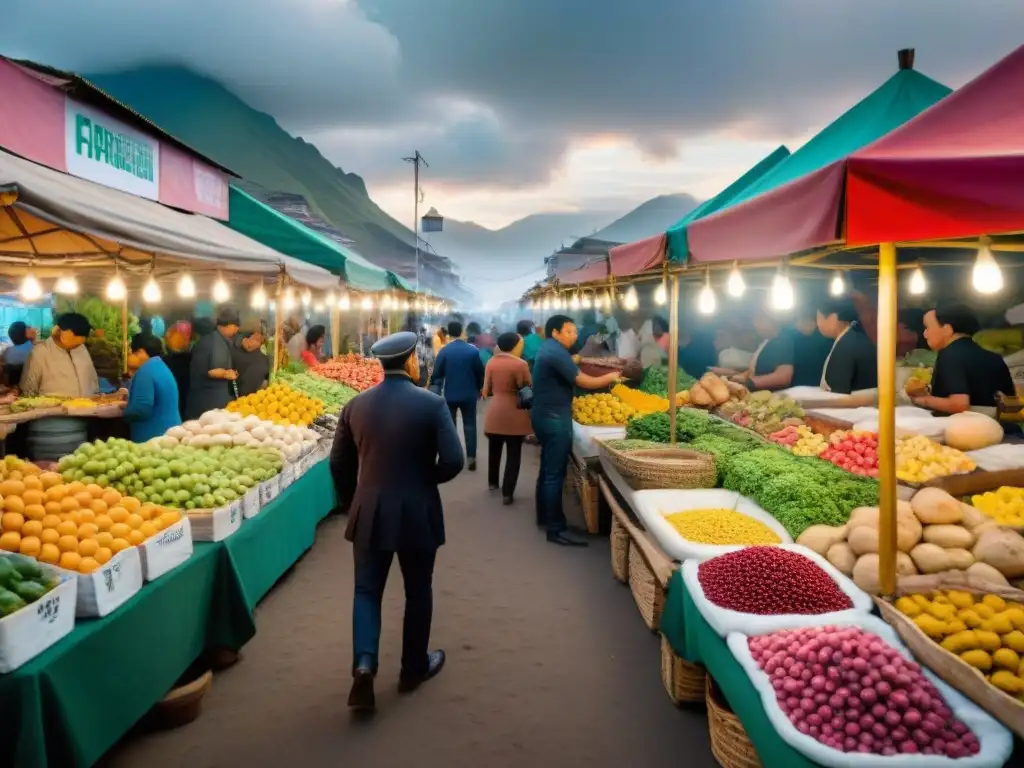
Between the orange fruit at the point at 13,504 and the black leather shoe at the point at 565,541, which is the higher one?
the orange fruit at the point at 13,504

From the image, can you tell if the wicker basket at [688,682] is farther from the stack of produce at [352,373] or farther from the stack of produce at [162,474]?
the stack of produce at [352,373]

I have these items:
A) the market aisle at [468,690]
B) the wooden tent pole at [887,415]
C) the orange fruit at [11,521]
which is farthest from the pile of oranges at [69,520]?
the wooden tent pole at [887,415]

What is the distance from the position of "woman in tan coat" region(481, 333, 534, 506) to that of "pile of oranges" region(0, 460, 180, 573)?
4417 millimetres

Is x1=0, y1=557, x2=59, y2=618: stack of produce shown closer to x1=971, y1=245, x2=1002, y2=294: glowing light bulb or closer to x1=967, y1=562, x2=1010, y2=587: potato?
x1=971, y1=245, x2=1002, y2=294: glowing light bulb

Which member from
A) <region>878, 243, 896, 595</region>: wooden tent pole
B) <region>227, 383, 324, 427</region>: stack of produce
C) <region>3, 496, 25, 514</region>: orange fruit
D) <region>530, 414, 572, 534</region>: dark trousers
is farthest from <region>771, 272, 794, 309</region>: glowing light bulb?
<region>227, 383, 324, 427</region>: stack of produce

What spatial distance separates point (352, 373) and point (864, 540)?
8658 millimetres

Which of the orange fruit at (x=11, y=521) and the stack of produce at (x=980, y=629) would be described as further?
the orange fruit at (x=11, y=521)

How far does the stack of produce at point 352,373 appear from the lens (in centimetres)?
1052

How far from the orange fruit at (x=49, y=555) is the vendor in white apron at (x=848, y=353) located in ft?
22.3

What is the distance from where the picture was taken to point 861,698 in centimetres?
253

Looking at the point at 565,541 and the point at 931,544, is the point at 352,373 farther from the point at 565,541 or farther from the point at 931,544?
the point at 931,544

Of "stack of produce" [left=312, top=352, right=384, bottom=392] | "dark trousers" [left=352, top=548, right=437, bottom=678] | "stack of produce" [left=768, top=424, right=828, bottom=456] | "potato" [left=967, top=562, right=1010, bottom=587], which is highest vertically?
"stack of produce" [left=312, top=352, right=384, bottom=392]

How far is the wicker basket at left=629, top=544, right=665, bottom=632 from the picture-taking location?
14.5ft

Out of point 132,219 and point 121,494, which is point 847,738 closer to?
point 121,494
